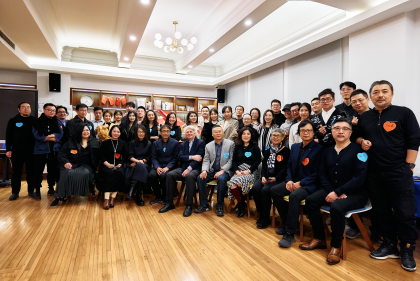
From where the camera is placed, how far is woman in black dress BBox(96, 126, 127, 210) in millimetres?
3770

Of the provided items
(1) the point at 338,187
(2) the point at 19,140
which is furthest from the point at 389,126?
(2) the point at 19,140

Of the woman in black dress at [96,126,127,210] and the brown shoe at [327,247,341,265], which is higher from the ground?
the woman in black dress at [96,126,127,210]

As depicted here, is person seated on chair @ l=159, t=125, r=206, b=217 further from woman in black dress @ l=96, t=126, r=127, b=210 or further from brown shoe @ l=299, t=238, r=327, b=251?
brown shoe @ l=299, t=238, r=327, b=251

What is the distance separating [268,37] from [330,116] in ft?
11.2

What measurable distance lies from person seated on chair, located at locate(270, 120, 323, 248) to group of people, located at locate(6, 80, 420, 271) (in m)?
0.01

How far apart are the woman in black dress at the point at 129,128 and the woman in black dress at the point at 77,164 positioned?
0.47 meters

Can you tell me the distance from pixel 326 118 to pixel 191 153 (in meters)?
2.09

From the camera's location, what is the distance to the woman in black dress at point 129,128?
432 centimetres

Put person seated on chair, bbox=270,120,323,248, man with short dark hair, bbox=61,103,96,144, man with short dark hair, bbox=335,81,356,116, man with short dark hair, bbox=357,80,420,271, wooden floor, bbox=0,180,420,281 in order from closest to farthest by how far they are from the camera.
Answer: wooden floor, bbox=0,180,420,281 → man with short dark hair, bbox=357,80,420,271 → person seated on chair, bbox=270,120,323,248 → man with short dark hair, bbox=335,81,356,116 → man with short dark hair, bbox=61,103,96,144

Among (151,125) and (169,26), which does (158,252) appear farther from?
(169,26)

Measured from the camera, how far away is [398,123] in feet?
7.10

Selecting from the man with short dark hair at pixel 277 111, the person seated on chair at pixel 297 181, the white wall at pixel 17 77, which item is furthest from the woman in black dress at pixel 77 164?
the white wall at pixel 17 77

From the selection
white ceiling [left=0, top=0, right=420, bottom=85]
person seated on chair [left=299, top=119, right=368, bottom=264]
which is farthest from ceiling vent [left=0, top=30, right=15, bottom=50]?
person seated on chair [left=299, top=119, right=368, bottom=264]

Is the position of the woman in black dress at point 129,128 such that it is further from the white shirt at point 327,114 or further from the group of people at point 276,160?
the white shirt at point 327,114
